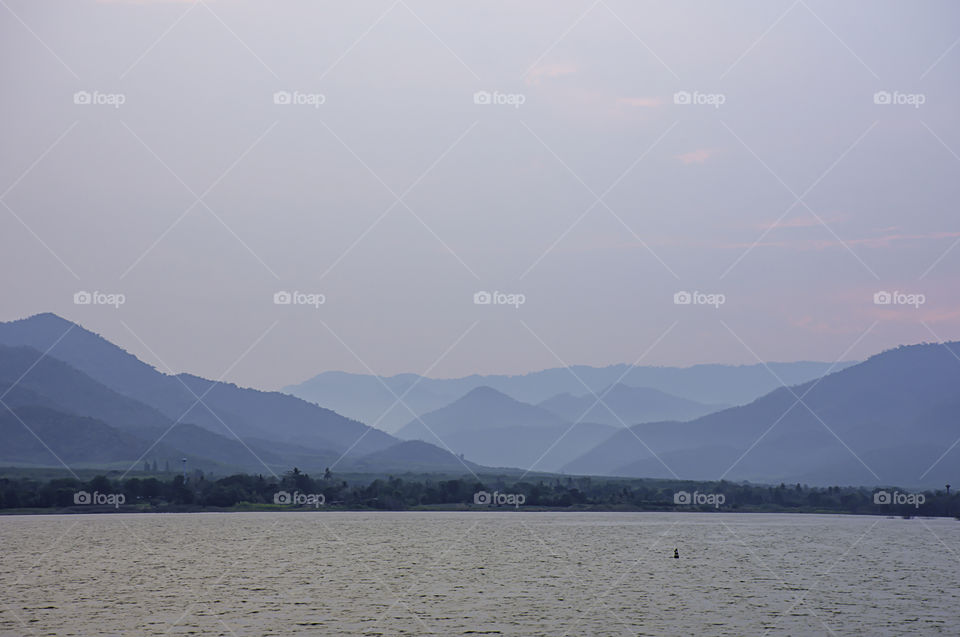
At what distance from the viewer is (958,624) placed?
3184 inches

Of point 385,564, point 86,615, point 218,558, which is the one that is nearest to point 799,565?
point 385,564

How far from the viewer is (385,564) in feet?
438

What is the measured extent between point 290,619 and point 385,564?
54.3 m

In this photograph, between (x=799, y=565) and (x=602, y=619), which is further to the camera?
(x=799, y=565)

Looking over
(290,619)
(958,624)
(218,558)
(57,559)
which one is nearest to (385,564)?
(218,558)

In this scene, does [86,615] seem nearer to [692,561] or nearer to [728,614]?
[728,614]

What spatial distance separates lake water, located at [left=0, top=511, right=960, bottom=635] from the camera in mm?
78000

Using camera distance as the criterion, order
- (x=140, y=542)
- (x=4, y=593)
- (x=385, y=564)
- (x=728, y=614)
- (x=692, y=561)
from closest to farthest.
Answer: (x=728, y=614) < (x=4, y=593) < (x=385, y=564) < (x=692, y=561) < (x=140, y=542)

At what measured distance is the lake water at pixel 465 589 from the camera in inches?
3071

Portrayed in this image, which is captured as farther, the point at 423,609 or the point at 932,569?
the point at 932,569

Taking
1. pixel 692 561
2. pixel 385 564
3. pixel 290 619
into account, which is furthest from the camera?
pixel 692 561

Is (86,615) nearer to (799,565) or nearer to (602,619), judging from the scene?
(602,619)

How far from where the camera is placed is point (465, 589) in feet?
338

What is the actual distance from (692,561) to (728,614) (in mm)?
61400
